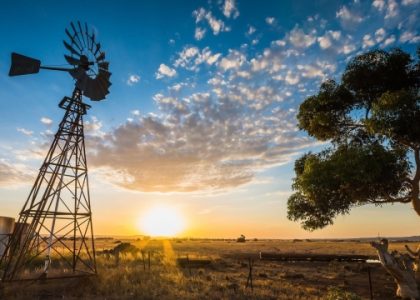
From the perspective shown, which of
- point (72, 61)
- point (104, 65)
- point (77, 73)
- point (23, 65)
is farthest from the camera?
point (104, 65)

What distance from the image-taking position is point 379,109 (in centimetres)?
1448

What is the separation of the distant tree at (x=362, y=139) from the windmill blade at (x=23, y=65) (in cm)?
1717

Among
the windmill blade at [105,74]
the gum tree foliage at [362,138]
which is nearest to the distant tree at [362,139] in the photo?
the gum tree foliage at [362,138]

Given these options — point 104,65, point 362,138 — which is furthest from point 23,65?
point 362,138

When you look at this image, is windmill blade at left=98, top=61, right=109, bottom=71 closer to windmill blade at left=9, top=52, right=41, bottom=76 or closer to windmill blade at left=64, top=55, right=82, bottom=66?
windmill blade at left=64, top=55, right=82, bottom=66

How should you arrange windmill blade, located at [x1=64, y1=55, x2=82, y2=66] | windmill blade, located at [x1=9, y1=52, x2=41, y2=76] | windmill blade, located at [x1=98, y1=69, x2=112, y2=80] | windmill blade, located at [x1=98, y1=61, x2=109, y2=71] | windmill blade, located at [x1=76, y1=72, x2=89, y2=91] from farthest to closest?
windmill blade, located at [x1=98, y1=61, x2=109, y2=71] → windmill blade, located at [x1=98, y1=69, x2=112, y2=80] → windmill blade, located at [x1=64, y1=55, x2=82, y2=66] → windmill blade, located at [x1=76, y1=72, x2=89, y2=91] → windmill blade, located at [x1=9, y1=52, x2=41, y2=76]

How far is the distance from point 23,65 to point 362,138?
21145mm

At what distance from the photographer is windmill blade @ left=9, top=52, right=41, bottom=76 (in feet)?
67.3

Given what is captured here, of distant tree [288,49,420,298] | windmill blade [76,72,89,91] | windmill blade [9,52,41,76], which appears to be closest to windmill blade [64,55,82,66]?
windmill blade [76,72,89,91]

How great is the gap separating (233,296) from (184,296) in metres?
2.68

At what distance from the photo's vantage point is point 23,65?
20.9m

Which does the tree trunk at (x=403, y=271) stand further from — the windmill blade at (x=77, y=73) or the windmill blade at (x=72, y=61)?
the windmill blade at (x=72, y=61)

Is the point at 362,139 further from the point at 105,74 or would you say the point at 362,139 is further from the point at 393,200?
the point at 105,74

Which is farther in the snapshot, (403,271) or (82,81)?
(82,81)
